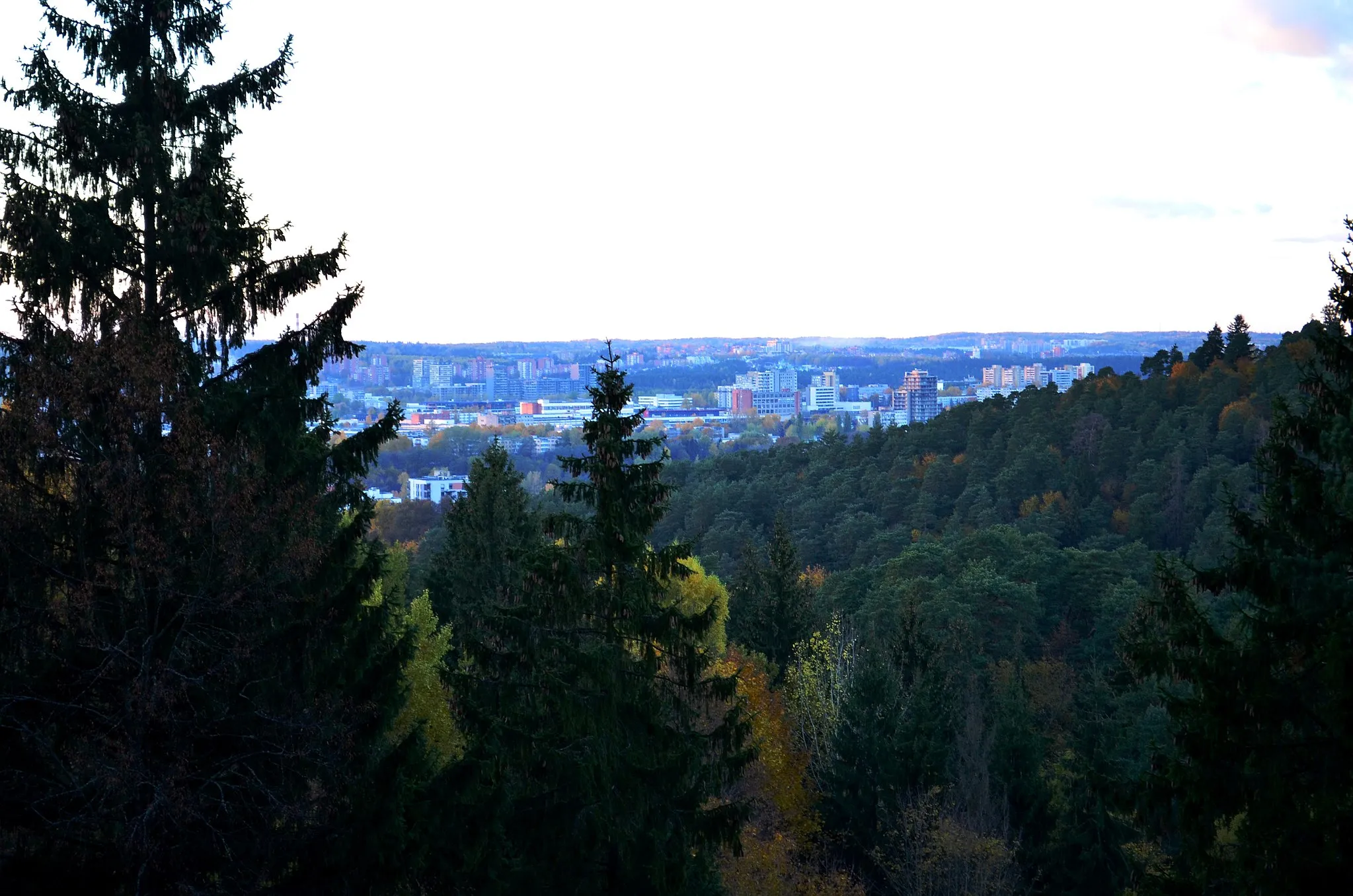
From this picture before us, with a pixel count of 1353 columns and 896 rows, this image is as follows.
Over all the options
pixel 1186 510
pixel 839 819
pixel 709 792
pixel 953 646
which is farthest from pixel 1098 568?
pixel 709 792

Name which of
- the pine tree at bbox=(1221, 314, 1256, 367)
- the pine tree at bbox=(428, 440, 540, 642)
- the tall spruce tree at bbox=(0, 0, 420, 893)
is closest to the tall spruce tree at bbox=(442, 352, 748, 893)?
the tall spruce tree at bbox=(0, 0, 420, 893)

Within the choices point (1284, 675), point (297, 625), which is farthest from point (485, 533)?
point (1284, 675)

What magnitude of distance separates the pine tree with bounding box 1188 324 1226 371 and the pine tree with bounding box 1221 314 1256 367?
39 cm

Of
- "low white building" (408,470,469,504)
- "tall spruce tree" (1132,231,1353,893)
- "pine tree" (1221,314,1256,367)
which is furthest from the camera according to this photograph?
"low white building" (408,470,469,504)

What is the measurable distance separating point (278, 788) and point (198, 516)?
2.14 m

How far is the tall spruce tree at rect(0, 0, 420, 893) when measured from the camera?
23.6 ft

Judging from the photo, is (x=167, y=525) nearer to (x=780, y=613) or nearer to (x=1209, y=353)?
(x=780, y=613)

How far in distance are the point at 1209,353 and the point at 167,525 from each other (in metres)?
86.1

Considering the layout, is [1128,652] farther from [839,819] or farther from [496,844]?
[839,819]

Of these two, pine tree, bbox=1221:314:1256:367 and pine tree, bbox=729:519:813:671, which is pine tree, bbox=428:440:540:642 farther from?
pine tree, bbox=1221:314:1256:367

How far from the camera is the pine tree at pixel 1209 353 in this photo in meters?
A: 81.4

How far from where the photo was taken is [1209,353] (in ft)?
270

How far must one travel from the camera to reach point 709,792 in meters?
12.2

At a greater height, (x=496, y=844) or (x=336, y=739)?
(x=336, y=739)
